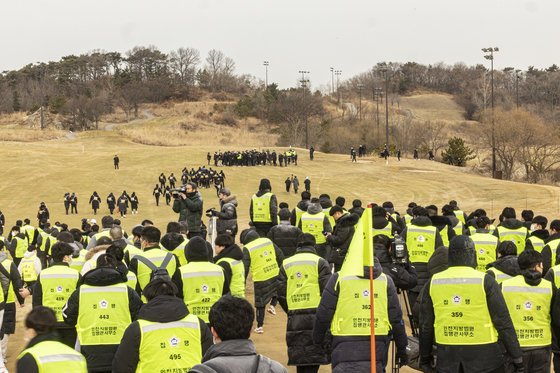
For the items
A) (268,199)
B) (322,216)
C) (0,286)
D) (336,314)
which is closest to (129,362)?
(336,314)

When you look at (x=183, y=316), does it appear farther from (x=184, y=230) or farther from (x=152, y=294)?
(x=184, y=230)

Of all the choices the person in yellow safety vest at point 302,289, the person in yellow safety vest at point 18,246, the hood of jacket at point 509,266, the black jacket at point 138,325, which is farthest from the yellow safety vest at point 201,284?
the person in yellow safety vest at point 18,246

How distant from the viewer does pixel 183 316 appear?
4.79m

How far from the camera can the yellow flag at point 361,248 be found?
5.38 metres

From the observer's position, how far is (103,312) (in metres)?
5.84

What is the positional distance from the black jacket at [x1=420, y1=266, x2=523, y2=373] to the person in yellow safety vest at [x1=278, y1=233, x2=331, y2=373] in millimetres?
1963

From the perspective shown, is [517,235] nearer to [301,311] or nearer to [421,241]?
[421,241]

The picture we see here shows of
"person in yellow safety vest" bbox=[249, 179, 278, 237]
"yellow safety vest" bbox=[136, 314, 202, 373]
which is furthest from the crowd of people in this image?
"person in yellow safety vest" bbox=[249, 179, 278, 237]

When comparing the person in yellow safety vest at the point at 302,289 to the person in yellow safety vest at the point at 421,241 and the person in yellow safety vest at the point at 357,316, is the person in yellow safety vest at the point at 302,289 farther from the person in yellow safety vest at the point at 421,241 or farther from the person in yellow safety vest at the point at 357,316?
the person in yellow safety vest at the point at 421,241

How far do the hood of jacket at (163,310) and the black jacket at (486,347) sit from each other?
2.24 meters

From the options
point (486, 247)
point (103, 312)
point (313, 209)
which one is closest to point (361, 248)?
point (103, 312)

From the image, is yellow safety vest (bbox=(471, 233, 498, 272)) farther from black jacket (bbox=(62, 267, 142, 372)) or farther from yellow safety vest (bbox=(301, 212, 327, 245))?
black jacket (bbox=(62, 267, 142, 372))

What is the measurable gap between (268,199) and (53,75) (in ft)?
490

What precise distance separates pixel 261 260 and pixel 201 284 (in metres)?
3.06
